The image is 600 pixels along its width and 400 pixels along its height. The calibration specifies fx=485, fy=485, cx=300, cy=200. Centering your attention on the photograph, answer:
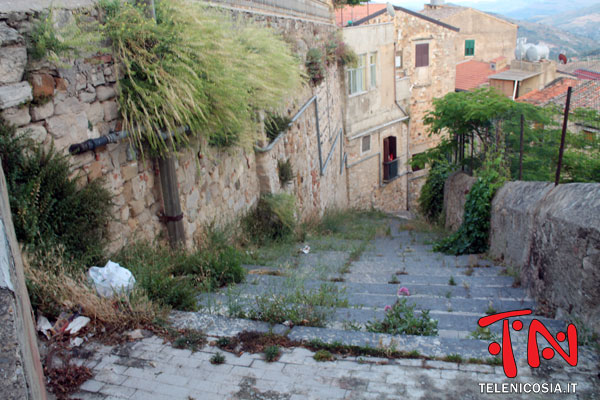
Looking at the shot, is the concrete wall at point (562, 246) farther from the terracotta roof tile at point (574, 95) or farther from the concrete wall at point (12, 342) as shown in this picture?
the terracotta roof tile at point (574, 95)

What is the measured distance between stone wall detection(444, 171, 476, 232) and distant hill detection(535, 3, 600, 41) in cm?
12513

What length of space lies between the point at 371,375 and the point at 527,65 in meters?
24.3

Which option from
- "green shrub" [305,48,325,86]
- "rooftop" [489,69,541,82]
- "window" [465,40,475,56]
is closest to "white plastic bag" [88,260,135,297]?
"green shrub" [305,48,325,86]

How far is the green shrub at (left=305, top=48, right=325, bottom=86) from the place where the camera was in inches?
419

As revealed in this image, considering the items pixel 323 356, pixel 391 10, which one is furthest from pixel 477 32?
pixel 323 356

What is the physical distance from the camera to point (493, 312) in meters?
4.10

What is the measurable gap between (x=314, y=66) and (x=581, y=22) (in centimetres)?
15790

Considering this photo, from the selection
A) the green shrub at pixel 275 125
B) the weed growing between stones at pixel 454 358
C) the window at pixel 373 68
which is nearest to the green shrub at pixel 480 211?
the green shrub at pixel 275 125

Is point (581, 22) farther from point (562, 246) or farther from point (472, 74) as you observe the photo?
point (562, 246)

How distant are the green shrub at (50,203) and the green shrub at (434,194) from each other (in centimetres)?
879

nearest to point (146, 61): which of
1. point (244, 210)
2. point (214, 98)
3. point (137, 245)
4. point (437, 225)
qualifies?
point (214, 98)

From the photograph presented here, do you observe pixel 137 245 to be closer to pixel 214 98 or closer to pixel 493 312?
pixel 214 98

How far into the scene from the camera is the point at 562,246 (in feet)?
13.3

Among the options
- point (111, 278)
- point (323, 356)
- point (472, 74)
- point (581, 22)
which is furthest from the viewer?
point (581, 22)
